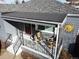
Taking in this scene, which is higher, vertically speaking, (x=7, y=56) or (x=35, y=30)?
(x=35, y=30)

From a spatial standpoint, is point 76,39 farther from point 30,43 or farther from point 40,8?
point 40,8

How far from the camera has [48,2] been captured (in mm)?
13023

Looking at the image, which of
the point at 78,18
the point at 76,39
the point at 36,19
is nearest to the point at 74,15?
the point at 78,18

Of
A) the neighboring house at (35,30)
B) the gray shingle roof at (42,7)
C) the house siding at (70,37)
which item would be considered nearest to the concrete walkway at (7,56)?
the neighboring house at (35,30)

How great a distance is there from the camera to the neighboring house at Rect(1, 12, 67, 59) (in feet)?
25.7

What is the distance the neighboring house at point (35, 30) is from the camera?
25.7 ft

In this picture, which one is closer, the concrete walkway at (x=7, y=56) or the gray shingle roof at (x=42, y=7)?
the concrete walkway at (x=7, y=56)

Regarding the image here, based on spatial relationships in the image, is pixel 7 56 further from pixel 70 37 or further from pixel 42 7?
pixel 42 7

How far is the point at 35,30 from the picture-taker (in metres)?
11.1

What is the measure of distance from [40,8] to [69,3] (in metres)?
2.68

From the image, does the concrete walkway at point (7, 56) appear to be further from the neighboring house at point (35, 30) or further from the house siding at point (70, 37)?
the house siding at point (70, 37)

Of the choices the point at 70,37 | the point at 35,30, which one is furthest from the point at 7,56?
the point at 70,37

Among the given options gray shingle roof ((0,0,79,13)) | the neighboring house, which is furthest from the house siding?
gray shingle roof ((0,0,79,13))

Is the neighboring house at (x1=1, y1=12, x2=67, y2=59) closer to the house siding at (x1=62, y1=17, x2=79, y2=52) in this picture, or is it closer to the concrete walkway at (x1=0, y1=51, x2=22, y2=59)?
the concrete walkway at (x1=0, y1=51, x2=22, y2=59)
